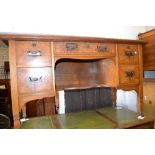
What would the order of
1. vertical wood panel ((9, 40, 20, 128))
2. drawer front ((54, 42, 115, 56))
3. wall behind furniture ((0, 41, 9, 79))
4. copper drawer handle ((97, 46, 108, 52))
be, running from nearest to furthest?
1. vertical wood panel ((9, 40, 20, 128))
2. drawer front ((54, 42, 115, 56))
3. copper drawer handle ((97, 46, 108, 52))
4. wall behind furniture ((0, 41, 9, 79))

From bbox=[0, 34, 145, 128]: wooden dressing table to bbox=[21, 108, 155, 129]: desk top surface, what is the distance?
0.61 ft

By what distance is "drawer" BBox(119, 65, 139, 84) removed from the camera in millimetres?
1462

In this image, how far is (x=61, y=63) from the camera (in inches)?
65.7

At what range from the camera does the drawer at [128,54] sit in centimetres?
144

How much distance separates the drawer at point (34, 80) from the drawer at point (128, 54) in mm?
675

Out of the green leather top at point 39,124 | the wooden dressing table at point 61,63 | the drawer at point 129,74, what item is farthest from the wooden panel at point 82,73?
the green leather top at point 39,124

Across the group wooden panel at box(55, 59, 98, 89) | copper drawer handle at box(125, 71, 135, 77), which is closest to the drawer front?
copper drawer handle at box(125, 71, 135, 77)

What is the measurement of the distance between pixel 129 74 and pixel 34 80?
0.88 metres

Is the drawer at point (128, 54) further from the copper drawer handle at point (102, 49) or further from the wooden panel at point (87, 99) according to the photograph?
the wooden panel at point (87, 99)

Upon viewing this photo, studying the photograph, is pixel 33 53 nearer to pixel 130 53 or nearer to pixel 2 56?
pixel 130 53

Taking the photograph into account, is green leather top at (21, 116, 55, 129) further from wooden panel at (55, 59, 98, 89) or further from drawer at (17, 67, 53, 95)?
wooden panel at (55, 59, 98, 89)

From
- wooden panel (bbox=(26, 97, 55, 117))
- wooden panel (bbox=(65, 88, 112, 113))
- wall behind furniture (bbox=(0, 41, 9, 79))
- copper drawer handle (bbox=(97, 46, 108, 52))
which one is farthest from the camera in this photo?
wall behind furniture (bbox=(0, 41, 9, 79))
